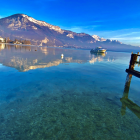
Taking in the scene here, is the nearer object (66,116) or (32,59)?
(66,116)

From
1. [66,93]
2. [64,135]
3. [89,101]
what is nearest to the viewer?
[64,135]

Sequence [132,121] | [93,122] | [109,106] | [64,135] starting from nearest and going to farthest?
[64,135], [93,122], [132,121], [109,106]

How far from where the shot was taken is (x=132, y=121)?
6203mm

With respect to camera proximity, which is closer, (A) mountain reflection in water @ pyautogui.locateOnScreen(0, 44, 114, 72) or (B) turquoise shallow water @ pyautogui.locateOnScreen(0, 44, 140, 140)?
(B) turquoise shallow water @ pyautogui.locateOnScreen(0, 44, 140, 140)

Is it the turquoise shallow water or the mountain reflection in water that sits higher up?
the mountain reflection in water

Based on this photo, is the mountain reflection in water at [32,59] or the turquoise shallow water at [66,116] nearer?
the turquoise shallow water at [66,116]

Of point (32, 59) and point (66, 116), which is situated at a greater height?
point (32, 59)

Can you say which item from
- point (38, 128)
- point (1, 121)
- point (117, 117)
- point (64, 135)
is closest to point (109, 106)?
point (117, 117)

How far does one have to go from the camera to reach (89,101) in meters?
8.27

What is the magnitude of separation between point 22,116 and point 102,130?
5.16 m

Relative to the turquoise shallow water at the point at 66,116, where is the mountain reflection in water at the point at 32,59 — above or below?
above

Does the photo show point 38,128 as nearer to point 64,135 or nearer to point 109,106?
point 64,135

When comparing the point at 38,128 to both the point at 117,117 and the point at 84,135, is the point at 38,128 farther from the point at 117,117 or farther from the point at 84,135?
the point at 117,117

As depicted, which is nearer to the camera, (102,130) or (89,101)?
(102,130)
